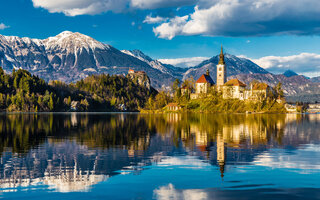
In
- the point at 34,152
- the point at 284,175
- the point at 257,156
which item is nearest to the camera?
the point at 284,175

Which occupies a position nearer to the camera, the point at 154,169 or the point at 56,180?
the point at 56,180

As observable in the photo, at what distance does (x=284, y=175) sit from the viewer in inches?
965

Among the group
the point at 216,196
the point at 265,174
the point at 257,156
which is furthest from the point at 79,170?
the point at 257,156

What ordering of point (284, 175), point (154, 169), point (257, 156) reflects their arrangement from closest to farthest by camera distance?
point (284, 175), point (154, 169), point (257, 156)

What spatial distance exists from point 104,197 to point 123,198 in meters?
1.20

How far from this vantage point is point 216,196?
62.2 feet

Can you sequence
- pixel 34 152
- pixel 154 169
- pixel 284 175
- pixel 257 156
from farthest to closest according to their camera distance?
1. pixel 34 152
2. pixel 257 156
3. pixel 154 169
4. pixel 284 175

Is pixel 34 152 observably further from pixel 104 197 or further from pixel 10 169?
pixel 104 197

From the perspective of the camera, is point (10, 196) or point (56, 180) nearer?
point (10, 196)

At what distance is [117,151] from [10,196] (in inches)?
681

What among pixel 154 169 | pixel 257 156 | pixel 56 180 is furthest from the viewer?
pixel 257 156

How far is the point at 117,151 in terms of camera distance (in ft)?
117

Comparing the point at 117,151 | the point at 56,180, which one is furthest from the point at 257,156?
the point at 56,180

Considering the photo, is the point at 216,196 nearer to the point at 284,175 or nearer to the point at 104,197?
the point at 104,197
